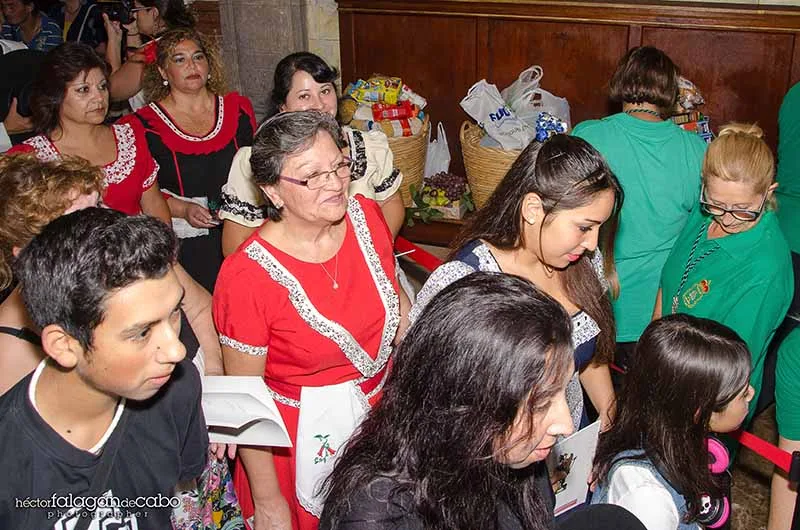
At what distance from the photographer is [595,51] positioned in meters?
4.67

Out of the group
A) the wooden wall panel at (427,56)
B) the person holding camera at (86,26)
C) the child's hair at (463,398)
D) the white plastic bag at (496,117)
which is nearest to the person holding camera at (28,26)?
the person holding camera at (86,26)

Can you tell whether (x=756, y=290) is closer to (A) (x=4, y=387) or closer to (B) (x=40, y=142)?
(A) (x=4, y=387)

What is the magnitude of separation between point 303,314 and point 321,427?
0.31 meters

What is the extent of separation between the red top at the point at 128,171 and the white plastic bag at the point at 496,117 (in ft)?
6.76

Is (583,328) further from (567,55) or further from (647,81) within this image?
(567,55)

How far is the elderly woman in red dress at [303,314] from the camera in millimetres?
2045

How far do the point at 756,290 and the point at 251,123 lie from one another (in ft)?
7.28

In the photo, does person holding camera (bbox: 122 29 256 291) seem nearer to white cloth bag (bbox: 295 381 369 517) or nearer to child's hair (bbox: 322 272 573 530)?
white cloth bag (bbox: 295 381 369 517)

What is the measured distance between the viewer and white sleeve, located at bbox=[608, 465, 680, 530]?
1.72m

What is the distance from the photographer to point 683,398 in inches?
72.9

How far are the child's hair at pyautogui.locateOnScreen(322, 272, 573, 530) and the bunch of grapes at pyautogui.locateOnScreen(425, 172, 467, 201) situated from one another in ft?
11.9

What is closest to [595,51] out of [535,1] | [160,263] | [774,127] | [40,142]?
[535,1]

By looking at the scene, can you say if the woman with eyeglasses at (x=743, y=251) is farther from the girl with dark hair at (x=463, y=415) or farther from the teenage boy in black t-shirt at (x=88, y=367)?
the teenage boy in black t-shirt at (x=88, y=367)

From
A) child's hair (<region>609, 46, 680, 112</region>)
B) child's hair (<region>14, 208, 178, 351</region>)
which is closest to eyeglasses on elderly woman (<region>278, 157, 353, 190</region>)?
child's hair (<region>14, 208, 178, 351</region>)
